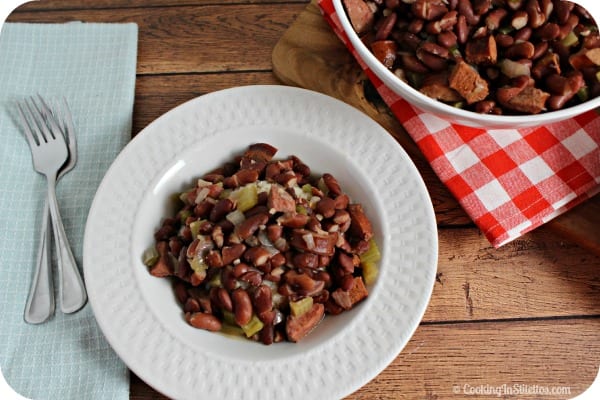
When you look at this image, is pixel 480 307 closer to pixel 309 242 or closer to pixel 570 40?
pixel 309 242

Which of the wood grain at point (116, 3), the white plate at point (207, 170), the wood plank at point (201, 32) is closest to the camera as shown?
the white plate at point (207, 170)

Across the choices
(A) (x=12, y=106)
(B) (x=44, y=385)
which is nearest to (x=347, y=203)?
(B) (x=44, y=385)

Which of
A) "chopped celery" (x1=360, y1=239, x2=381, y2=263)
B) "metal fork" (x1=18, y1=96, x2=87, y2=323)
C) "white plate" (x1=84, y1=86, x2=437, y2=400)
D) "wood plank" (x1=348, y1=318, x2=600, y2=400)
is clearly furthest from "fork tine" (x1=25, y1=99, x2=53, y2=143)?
"wood plank" (x1=348, y1=318, x2=600, y2=400)

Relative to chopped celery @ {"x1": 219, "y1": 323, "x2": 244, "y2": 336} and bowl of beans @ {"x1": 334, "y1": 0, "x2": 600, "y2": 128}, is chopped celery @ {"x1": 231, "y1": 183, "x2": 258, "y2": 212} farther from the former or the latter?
bowl of beans @ {"x1": 334, "y1": 0, "x2": 600, "y2": 128}

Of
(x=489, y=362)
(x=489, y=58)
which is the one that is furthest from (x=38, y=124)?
(x=489, y=362)

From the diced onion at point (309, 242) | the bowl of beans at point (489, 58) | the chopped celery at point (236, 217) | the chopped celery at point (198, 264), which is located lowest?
the chopped celery at point (198, 264)

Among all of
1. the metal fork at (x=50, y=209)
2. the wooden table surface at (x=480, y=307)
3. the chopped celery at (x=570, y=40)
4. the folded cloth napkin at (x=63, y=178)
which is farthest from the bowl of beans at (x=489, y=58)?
the metal fork at (x=50, y=209)

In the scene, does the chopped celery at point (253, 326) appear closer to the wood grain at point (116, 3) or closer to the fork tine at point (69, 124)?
the fork tine at point (69, 124)
